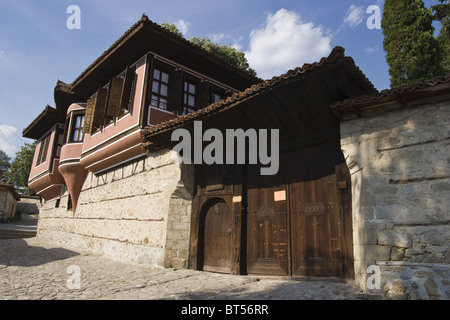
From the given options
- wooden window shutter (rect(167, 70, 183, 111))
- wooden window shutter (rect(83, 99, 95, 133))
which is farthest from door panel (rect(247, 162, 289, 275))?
wooden window shutter (rect(83, 99, 95, 133))

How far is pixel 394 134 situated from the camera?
4004mm

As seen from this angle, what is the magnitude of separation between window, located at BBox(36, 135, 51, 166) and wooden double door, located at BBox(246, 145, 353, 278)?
12.4m

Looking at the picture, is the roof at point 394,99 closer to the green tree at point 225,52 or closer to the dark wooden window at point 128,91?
the dark wooden window at point 128,91

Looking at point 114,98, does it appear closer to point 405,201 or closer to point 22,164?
point 405,201

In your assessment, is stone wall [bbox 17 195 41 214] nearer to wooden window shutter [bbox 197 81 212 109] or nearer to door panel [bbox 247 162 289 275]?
wooden window shutter [bbox 197 81 212 109]

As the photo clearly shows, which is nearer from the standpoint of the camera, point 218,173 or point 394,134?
point 394,134

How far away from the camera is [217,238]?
638 centimetres

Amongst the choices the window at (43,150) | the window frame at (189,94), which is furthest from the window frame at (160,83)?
the window at (43,150)

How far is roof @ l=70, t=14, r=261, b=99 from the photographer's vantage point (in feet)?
25.1

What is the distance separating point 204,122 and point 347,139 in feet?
7.99

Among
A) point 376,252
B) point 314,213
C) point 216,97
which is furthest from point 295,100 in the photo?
point 216,97

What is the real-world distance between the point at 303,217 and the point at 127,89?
5.79 m

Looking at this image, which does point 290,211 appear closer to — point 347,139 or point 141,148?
point 347,139
